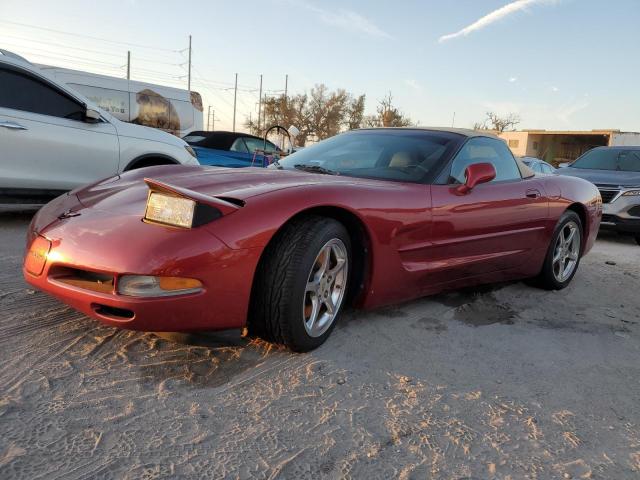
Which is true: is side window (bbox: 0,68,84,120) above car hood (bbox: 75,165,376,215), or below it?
above

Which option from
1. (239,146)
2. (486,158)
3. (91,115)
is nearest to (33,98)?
(91,115)

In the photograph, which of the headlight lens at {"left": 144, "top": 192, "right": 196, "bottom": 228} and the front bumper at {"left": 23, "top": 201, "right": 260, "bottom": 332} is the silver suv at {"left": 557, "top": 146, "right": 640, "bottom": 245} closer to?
the front bumper at {"left": 23, "top": 201, "right": 260, "bottom": 332}

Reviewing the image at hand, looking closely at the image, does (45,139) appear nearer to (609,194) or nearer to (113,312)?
(113,312)

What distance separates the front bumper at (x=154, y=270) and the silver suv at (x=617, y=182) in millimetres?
6691

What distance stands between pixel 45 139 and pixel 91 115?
0.51 m

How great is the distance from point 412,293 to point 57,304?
2.01 metres

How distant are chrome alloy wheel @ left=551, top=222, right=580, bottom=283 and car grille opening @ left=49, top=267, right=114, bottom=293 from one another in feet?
11.3

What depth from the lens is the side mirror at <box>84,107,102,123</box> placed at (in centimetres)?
526

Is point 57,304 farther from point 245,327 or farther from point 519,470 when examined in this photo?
point 519,470

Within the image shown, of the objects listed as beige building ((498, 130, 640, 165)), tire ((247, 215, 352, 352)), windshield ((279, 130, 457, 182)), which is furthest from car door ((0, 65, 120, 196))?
beige building ((498, 130, 640, 165))

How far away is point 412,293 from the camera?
308 cm

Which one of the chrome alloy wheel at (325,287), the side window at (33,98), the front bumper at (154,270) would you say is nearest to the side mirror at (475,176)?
the chrome alloy wheel at (325,287)

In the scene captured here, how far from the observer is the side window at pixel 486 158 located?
11.2 ft

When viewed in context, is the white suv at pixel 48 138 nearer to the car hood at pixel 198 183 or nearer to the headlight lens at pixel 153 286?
the car hood at pixel 198 183
